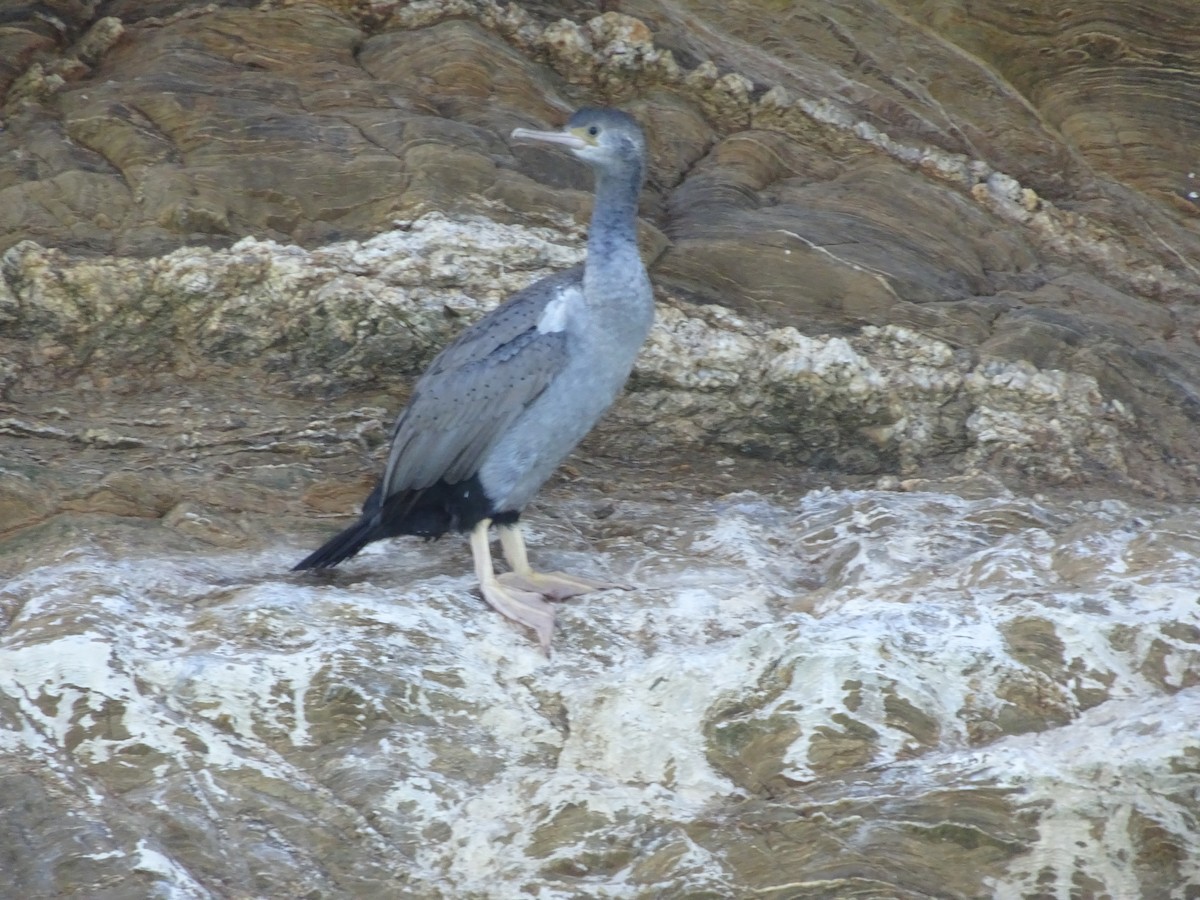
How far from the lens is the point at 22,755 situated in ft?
17.1

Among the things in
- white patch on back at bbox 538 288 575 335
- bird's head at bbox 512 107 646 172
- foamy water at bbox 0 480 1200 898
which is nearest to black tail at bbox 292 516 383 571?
foamy water at bbox 0 480 1200 898

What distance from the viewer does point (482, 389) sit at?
257 inches

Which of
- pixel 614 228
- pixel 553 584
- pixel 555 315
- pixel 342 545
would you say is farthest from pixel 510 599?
pixel 614 228

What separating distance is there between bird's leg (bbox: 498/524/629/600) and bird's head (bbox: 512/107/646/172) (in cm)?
172

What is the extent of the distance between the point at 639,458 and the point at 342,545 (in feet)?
7.43

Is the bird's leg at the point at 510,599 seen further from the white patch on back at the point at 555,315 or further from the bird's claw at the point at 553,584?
the white patch on back at the point at 555,315

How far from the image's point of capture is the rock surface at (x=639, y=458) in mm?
5047

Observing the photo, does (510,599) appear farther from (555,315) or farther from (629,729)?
(555,315)

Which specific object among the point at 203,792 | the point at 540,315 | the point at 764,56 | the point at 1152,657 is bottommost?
the point at 203,792

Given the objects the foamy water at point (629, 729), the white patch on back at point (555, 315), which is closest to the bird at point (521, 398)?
the white patch on back at point (555, 315)

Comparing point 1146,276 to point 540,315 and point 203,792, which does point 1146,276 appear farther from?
point 203,792

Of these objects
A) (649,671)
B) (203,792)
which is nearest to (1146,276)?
(649,671)

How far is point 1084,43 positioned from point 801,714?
631 cm

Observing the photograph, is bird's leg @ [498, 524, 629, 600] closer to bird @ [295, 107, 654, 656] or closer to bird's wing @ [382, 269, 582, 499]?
bird @ [295, 107, 654, 656]
